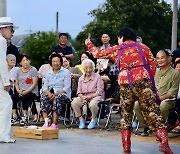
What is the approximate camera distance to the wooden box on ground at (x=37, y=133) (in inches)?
348

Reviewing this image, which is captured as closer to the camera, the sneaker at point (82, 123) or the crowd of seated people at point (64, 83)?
the crowd of seated people at point (64, 83)

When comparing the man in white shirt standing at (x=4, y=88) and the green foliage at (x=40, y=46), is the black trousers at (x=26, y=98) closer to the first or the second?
the man in white shirt standing at (x=4, y=88)

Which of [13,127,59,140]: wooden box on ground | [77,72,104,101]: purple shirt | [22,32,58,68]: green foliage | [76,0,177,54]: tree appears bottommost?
[13,127,59,140]: wooden box on ground

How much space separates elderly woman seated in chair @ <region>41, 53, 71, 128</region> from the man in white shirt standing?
230 centimetres

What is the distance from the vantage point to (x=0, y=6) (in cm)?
1190

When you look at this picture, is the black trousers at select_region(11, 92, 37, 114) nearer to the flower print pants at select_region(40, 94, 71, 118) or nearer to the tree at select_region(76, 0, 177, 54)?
the flower print pants at select_region(40, 94, 71, 118)

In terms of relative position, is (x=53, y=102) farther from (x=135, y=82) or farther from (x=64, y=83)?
(x=135, y=82)

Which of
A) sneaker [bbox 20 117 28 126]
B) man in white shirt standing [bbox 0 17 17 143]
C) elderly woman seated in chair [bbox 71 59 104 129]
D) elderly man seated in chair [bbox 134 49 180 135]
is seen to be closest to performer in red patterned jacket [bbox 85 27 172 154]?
man in white shirt standing [bbox 0 17 17 143]

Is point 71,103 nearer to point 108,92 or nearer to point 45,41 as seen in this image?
point 108,92

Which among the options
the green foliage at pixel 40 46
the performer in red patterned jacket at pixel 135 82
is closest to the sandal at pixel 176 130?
the performer in red patterned jacket at pixel 135 82

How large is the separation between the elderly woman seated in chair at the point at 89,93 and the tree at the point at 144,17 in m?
23.1

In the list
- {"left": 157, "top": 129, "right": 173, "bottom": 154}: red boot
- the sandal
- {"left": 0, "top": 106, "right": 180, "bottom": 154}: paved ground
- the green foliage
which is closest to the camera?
{"left": 157, "top": 129, "right": 173, "bottom": 154}: red boot

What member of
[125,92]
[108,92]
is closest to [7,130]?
[125,92]

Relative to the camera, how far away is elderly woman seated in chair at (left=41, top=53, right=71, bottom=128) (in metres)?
10.6
